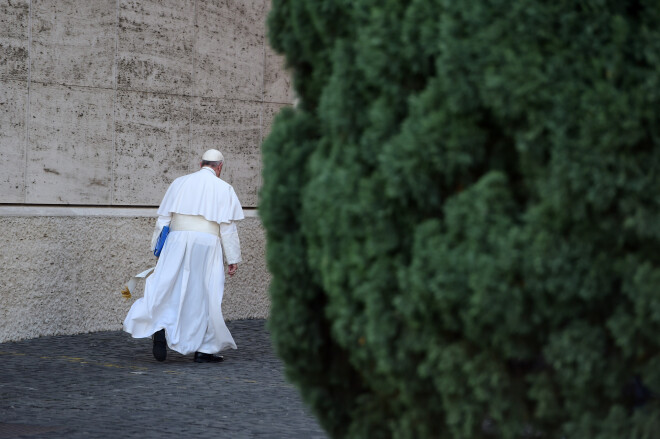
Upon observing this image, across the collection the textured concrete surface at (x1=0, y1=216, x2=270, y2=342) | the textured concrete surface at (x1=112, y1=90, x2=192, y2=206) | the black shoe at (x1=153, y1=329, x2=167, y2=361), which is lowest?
the black shoe at (x1=153, y1=329, x2=167, y2=361)

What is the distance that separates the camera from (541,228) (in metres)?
2.96

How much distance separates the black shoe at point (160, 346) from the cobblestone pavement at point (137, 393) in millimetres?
80

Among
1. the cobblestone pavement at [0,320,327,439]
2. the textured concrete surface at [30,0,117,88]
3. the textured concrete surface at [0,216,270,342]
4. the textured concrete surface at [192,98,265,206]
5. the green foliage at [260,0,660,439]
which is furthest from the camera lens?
the textured concrete surface at [192,98,265,206]

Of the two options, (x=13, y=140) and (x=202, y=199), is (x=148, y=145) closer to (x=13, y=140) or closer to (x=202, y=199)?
(x=13, y=140)

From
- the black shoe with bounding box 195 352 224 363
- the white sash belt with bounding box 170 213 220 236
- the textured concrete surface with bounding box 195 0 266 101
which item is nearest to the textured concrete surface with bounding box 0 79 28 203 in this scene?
the white sash belt with bounding box 170 213 220 236

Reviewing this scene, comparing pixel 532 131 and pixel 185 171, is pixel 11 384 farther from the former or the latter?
pixel 532 131

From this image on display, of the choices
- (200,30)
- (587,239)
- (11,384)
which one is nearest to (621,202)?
(587,239)

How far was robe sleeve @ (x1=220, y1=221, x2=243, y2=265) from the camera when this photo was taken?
9.69 meters

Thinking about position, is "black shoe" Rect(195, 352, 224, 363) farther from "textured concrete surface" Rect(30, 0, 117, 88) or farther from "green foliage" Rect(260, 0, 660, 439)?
"green foliage" Rect(260, 0, 660, 439)

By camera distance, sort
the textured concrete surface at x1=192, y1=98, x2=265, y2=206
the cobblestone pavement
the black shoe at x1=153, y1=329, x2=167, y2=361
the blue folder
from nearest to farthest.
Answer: the cobblestone pavement, the black shoe at x1=153, y1=329, x2=167, y2=361, the blue folder, the textured concrete surface at x1=192, y1=98, x2=265, y2=206

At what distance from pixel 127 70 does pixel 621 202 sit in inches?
353

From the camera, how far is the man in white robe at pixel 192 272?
9.53 metres

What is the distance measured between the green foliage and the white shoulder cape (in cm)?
612

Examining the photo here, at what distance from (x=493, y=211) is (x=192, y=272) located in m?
6.93
